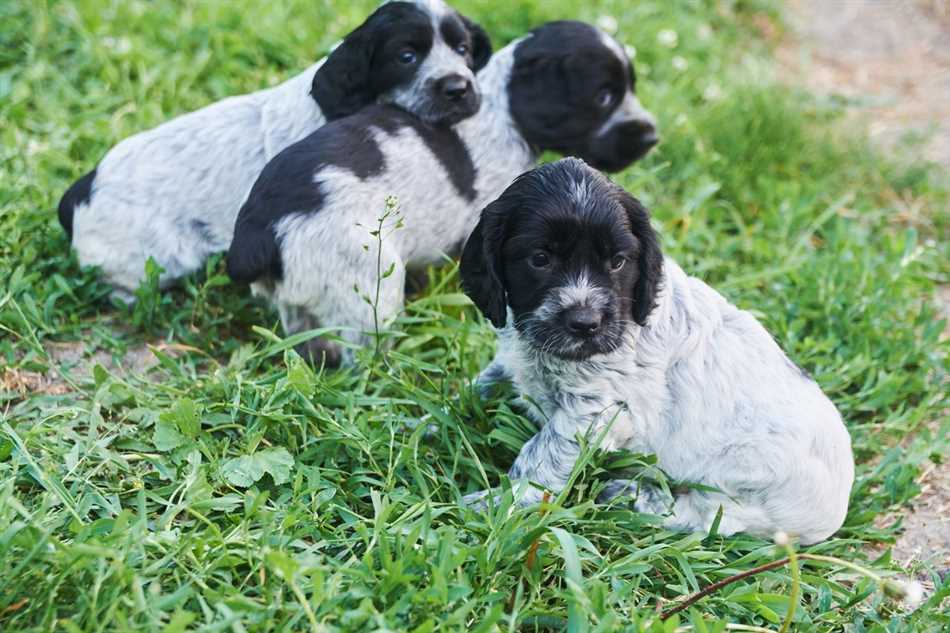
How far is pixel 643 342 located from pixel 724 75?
4.09 metres

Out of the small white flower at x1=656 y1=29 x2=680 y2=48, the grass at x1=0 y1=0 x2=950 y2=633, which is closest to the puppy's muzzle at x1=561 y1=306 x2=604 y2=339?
the grass at x1=0 y1=0 x2=950 y2=633

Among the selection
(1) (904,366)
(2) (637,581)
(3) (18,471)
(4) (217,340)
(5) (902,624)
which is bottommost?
(1) (904,366)

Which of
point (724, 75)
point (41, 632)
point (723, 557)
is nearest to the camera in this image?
point (41, 632)

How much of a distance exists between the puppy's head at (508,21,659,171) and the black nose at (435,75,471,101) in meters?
0.38

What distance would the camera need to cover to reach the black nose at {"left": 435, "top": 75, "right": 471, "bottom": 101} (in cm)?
445

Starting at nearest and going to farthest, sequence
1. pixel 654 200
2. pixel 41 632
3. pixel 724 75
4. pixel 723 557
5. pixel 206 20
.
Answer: pixel 41 632, pixel 723 557, pixel 654 200, pixel 206 20, pixel 724 75

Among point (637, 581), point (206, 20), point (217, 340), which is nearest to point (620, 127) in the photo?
point (217, 340)

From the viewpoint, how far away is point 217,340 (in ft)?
14.6

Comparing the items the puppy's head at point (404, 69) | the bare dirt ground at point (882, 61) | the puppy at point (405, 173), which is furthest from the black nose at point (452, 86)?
the bare dirt ground at point (882, 61)

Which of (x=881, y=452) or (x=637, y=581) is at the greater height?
(x=637, y=581)

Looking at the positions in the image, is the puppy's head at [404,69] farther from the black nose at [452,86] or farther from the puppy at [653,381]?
the puppy at [653,381]

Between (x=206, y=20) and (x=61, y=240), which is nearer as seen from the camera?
(x=61, y=240)

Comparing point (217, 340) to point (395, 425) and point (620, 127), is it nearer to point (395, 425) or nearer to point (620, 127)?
point (395, 425)

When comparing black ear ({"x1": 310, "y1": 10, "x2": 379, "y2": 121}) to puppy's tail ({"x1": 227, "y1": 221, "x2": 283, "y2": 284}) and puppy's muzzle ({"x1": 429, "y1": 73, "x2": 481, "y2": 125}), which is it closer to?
A: puppy's muzzle ({"x1": 429, "y1": 73, "x2": 481, "y2": 125})
